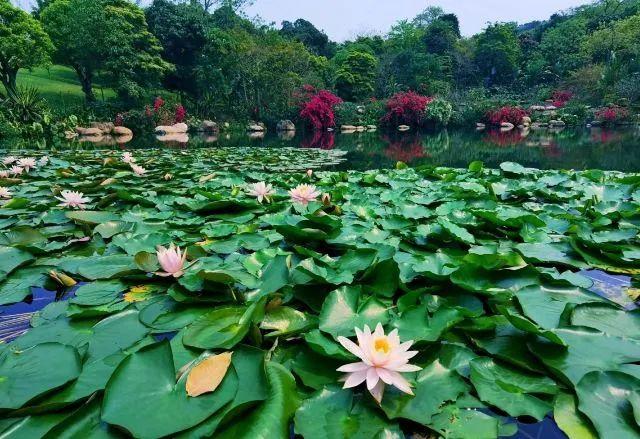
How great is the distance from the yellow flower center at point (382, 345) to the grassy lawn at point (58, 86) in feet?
72.6

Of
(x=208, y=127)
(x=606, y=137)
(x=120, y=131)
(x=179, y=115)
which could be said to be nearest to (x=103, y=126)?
(x=120, y=131)

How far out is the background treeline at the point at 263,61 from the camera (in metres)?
17.5

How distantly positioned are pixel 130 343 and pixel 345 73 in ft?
92.6

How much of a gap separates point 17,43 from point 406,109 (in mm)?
18326

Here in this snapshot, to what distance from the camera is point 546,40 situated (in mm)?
32719

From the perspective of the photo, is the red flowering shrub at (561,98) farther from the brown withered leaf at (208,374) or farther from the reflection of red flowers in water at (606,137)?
the brown withered leaf at (208,374)

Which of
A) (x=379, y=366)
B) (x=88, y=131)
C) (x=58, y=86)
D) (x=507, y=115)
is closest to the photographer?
(x=379, y=366)

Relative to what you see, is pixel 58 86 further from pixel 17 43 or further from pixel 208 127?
pixel 208 127

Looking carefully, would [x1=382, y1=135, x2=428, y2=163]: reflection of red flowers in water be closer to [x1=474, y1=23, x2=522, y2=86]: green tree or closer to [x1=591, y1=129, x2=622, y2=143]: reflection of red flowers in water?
[x1=591, y1=129, x2=622, y2=143]: reflection of red flowers in water

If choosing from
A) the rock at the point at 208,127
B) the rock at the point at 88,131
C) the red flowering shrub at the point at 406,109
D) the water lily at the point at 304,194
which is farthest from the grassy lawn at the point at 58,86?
the water lily at the point at 304,194

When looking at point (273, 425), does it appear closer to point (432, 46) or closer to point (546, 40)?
point (432, 46)

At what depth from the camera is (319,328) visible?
1.16 metres

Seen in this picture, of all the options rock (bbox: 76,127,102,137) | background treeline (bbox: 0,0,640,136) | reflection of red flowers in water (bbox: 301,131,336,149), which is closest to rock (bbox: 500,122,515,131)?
background treeline (bbox: 0,0,640,136)

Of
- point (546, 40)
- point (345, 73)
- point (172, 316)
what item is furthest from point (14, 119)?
point (546, 40)
